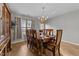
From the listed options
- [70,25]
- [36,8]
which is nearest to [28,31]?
[36,8]

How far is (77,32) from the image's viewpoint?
431 cm

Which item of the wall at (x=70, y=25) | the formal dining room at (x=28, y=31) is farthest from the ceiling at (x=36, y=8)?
the wall at (x=70, y=25)

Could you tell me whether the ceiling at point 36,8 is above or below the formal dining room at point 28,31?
above

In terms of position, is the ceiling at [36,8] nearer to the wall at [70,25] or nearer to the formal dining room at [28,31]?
the formal dining room at [28,31]

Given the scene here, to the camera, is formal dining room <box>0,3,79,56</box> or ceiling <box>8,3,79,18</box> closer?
formal dining room <box>0,3,79,56</box>

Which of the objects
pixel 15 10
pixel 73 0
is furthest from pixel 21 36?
pixel 73 0

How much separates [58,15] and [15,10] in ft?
6.93

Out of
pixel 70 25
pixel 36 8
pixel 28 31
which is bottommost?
pixel 28 31

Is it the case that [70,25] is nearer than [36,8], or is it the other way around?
[36,8]

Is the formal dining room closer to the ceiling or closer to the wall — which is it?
the ceiling

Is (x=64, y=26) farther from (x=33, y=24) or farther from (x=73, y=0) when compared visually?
(x=73, y=0)

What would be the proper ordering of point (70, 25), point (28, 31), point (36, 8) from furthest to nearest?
point (70, 25), point (36, 8), point (28, 31)

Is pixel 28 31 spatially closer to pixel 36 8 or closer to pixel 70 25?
pixel 36 8

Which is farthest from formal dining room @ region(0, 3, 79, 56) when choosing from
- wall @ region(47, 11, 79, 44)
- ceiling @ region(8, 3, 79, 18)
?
wall @ region(47, 11, 79, 44)
